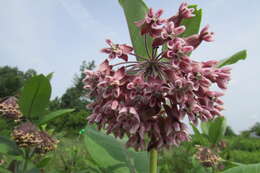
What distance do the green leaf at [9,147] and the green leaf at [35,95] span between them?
0.35 metres

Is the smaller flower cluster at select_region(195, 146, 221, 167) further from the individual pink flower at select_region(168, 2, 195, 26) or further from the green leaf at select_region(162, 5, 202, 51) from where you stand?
the individual pink flower at select_region(168, 2, 195, 26)

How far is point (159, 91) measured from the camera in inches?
55.2

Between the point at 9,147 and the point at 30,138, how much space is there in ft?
0.73

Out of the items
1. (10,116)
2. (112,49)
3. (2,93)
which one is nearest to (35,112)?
(10,116)

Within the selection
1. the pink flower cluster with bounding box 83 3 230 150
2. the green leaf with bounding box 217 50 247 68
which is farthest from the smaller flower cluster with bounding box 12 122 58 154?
the green leaf with bounding box 217 50 247 68

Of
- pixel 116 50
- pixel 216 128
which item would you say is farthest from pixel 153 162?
pixel 216 128

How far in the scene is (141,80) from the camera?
4.73 feet

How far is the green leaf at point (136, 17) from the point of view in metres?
1.75

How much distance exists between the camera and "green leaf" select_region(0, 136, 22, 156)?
2591mm

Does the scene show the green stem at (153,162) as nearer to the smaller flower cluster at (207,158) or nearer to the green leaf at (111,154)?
the green leaf at (111,154)

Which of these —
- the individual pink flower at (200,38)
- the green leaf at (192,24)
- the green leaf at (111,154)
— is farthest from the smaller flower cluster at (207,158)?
the individual pink flower at (200,38)

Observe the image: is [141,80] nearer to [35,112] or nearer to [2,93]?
[35,112]

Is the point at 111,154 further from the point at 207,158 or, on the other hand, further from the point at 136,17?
the point at 207,158

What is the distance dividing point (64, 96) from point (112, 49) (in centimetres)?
6175
